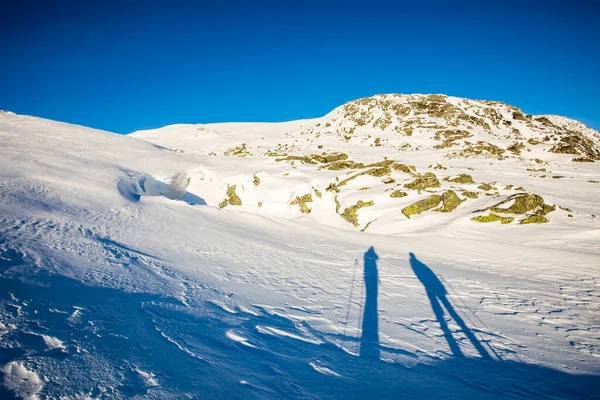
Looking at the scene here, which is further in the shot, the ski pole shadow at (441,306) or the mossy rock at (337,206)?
the mossy rock at (337,206)

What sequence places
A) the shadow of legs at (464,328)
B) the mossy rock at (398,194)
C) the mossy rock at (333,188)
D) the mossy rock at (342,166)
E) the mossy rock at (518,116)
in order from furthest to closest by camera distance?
the mossy rock at (518,116) < the mossy rock at (342,166) < the mossy rock at (333,188) < the mossy rock at (398,194) < the shadow of legs at (464,328)

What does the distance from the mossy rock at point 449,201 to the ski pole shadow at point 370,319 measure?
26.4 feet

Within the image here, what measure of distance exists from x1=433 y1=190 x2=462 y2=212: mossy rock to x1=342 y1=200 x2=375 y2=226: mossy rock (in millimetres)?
3220

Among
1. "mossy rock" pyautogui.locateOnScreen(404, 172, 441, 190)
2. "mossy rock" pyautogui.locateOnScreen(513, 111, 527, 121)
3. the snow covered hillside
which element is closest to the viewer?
the snow covered hillside

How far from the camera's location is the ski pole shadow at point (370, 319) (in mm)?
3748

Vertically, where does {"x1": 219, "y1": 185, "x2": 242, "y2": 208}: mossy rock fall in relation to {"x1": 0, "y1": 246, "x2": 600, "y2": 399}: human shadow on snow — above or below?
above

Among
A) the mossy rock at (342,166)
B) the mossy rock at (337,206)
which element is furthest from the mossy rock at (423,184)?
the mossy rock at (342,166)

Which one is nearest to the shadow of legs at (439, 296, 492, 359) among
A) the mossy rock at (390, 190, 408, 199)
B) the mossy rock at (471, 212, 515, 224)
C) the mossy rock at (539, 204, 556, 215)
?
the mossy rock at (471, 212, 515, 224)

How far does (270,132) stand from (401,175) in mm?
37608

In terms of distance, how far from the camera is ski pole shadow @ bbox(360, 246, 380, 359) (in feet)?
12.3

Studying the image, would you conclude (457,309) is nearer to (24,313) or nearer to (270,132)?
(24,313)

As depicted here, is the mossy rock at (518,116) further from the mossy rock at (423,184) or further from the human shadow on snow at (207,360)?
the human shadow on snow at (207,360)

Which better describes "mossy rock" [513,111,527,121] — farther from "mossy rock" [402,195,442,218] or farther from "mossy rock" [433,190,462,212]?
"mossy rock" [402,195,442,218]

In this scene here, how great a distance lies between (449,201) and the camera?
46.1 ft
